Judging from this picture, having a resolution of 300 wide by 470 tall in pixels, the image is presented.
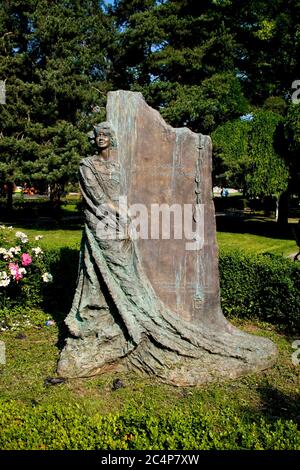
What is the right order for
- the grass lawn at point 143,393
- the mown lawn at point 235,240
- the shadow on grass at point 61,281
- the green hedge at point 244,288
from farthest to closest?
1. the mown lawn at point 235,240
2. the shadow on grass at point 61,281
3. the green hedge at point 244,288
4. the grass lawn at point 143,393

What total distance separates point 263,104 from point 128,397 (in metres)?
22.9

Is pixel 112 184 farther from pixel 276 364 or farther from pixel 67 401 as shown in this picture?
pixel 276 364

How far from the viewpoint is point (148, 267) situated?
232 inches

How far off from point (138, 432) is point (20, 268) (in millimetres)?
4890

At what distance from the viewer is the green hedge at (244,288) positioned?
809 cm

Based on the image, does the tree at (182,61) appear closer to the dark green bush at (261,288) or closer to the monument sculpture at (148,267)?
the dark green bush at (261,288)

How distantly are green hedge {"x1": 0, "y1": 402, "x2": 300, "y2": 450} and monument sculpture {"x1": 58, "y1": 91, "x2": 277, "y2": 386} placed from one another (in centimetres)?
174

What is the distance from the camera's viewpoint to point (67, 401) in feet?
16.7

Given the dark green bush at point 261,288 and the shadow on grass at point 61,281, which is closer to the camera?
the dark green bush at point 261,288

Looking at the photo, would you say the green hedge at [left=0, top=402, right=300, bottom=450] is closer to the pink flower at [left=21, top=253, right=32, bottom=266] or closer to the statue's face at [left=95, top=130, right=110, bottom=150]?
the statue's face at [left=95, top=130, right=110, bottom=150]

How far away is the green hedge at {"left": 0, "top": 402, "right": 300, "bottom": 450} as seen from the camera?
346cm

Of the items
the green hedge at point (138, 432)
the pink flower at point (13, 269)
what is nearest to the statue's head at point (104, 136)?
the green hedge at point (138, 432)

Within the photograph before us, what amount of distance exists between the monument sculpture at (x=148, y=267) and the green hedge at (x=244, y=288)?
7.23 feet

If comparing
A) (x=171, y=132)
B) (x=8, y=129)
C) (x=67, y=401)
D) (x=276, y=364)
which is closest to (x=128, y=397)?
(x=67, y=401)
